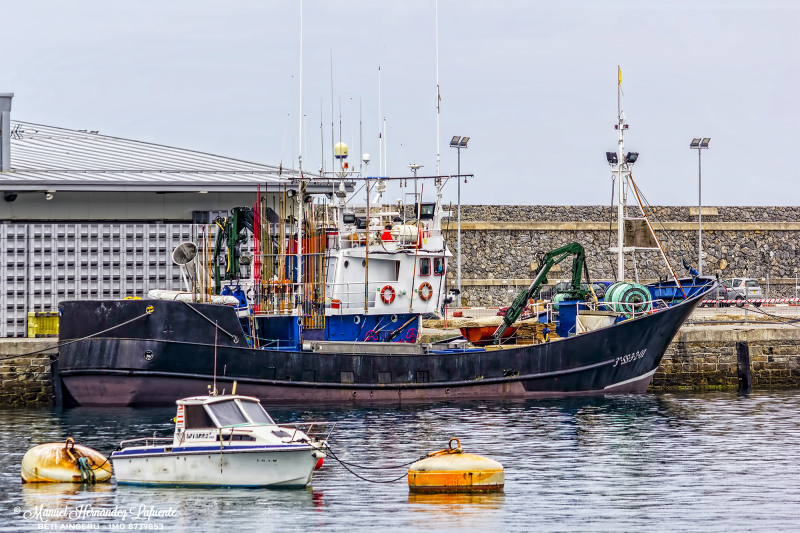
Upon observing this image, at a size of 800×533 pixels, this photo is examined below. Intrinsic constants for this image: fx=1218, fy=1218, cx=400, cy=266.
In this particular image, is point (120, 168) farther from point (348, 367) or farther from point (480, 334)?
point (480, 334)

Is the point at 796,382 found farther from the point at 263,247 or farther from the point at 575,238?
the point at 575,238

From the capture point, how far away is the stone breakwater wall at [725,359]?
30270mm

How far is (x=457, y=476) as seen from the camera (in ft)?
53.1

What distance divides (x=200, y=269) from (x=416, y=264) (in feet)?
16.4

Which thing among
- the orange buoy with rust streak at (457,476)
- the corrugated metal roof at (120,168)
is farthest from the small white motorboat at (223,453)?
the corrugated metal roof at (120,168)

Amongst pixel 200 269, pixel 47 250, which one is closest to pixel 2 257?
pixel 47 250

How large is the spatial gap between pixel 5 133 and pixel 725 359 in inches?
794

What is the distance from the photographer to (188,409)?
16.7 meters

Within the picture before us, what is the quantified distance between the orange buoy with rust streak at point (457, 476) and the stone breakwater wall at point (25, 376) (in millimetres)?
12952

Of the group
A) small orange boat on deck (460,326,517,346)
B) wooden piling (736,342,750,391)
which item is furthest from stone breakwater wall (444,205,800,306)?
small orange boat on deck (460,326,517,346)

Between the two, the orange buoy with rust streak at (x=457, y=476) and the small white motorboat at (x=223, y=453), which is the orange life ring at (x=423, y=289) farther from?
the orange buoy with rust streak at (x=457, y=476)

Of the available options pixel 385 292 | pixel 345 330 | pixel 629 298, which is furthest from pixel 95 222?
pixel 629 298

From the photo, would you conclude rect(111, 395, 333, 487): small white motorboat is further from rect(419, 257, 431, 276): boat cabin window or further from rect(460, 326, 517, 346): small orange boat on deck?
rect(460, 326, 517, 346): small orange boat on deck

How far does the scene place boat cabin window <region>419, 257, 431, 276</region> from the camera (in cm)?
2788
